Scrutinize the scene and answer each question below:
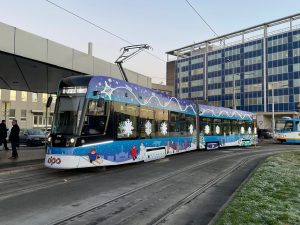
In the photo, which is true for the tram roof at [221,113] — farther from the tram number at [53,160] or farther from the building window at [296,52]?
the building window at [296,52]

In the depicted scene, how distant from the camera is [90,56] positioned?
17703 mm

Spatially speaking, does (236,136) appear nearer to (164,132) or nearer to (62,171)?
(164,132)

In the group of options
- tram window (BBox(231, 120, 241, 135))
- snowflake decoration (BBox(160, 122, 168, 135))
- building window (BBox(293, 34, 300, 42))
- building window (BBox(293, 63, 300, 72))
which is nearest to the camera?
snowflake decoration (BBox(160, 122, 168, 135))

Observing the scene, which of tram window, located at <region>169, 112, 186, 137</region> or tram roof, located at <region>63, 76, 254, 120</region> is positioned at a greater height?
tram roof, located at <region>63, 76, 254, 120</region>

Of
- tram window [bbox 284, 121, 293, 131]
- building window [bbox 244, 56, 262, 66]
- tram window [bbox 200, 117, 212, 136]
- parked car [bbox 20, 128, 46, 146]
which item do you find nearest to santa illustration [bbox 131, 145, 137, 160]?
tram window [bbox 200, 117, 212, 136]

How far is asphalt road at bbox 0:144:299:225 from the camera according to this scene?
6.59 metres

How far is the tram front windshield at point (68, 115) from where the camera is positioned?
11.1 meters

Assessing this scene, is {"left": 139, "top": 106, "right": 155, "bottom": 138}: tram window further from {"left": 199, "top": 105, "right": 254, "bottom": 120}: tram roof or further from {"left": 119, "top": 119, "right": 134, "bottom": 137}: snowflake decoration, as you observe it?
{"left": 199, "top": 105, "right": 254, "bottom": 120}: tram roof

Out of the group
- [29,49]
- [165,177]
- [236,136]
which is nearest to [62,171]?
[165,177]

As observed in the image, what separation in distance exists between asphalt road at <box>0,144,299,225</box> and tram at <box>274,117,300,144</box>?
27.5 m

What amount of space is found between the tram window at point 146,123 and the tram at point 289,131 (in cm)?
2716

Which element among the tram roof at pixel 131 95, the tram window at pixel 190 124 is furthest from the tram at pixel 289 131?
the tram window at pixel 190 124

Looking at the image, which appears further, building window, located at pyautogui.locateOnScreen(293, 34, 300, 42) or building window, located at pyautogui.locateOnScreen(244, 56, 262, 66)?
building window, located at pyautogui.locateOnScreen(244, 56, 262, 66)

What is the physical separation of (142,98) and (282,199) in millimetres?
8317
